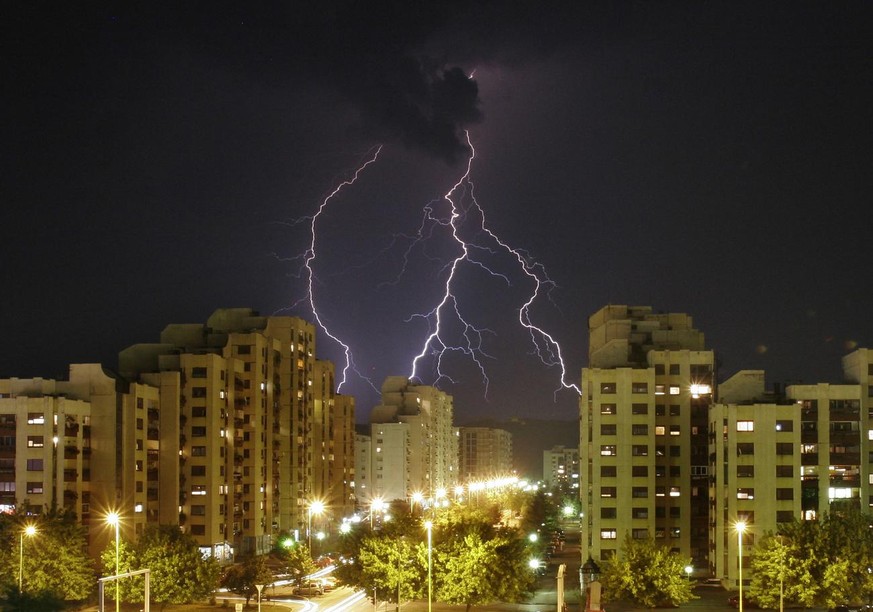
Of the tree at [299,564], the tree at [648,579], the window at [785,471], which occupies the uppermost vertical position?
the window at [785,471]

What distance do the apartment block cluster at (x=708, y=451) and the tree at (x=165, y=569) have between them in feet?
86.0

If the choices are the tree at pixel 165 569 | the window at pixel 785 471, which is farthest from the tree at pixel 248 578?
the window at pixel 785 471

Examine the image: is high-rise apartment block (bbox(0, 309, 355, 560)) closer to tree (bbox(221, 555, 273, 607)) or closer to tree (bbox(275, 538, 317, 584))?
tree (bbox(275, 538, 317, 584))

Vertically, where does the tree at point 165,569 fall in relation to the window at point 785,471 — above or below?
below

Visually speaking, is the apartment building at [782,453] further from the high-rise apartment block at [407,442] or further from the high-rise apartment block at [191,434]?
the high-rise apartment block at [407,442]

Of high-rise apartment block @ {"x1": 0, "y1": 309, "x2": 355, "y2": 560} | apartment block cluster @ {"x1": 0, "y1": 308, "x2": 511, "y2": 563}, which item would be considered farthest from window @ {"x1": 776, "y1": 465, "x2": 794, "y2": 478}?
apartment block cluster @ {"x1": 0, "y1": 308, "x2": 511, "y2": 563}

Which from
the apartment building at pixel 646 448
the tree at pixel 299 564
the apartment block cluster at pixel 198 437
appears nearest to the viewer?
the tree at pixel 299 564

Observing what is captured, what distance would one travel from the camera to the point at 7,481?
251 feet

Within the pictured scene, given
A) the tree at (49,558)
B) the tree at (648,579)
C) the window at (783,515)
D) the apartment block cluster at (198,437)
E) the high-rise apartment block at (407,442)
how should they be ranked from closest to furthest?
the tree at (648,579) < the tree at (49,558) < the window at (783,515) < the apartment block cluster at (198,437) < the high-rise apartment block at (407,442)

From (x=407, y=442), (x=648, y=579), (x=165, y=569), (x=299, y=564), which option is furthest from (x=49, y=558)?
(x=407, y=442)

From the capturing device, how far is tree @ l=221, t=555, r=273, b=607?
6681 cm

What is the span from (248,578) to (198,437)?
27300 millimetres

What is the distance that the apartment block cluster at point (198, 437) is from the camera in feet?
254

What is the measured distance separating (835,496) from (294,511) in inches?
1977
